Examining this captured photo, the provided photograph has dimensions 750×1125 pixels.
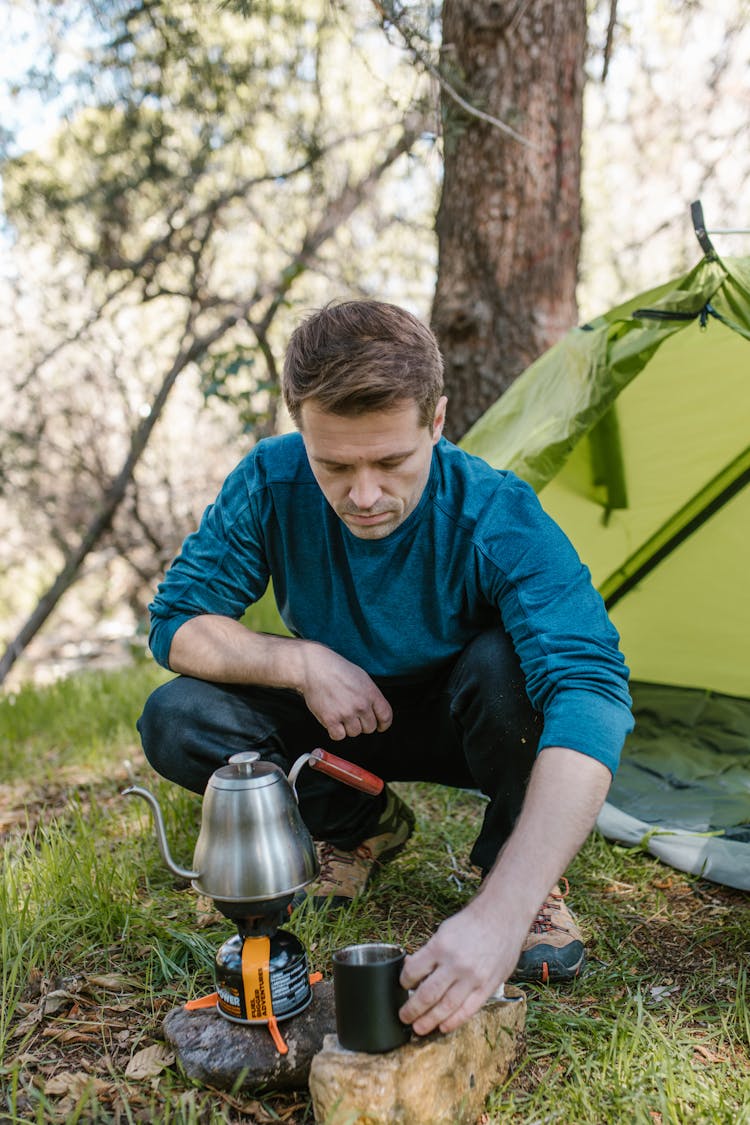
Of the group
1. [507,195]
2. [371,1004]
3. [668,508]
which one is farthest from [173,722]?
[507,195]

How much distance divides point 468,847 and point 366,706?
0.67 m

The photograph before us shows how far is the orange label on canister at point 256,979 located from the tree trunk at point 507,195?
6.87 ft

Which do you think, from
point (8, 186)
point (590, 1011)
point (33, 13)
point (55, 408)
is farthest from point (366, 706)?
point (55, 408)

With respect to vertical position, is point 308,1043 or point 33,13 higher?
point 33,13

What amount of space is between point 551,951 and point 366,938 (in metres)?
0.34

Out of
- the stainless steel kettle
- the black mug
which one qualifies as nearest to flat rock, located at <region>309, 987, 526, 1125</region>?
the black mug

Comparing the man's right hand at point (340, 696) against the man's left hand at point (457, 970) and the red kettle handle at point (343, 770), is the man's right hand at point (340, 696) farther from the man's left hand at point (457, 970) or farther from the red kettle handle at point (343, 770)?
the man's left hand at point (457, 970)

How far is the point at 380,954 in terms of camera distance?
1.36 meters

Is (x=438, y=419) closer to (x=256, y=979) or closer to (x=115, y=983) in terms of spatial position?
(x=256, y=979)

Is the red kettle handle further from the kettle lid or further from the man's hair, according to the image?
the man's hair

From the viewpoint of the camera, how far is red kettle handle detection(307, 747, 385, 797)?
5.15 ft

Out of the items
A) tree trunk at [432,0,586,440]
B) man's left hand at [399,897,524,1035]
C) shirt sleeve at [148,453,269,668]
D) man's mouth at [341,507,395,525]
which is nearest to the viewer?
man's left hand at [399,897,524,1035]

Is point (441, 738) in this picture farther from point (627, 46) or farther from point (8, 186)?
point (8, 186)

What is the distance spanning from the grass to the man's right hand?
1.21ft
